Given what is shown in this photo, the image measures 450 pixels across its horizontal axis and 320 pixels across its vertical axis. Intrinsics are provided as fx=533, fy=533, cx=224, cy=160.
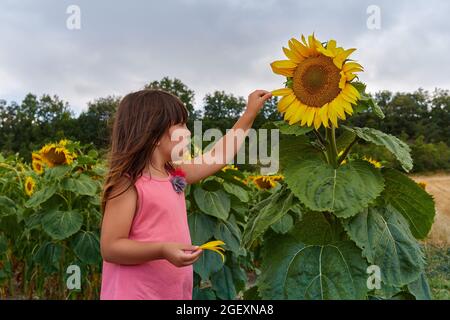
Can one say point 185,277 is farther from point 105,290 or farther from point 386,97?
point 386,97

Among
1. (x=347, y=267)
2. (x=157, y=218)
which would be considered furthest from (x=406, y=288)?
(x=157, y=218)

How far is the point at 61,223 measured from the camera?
11.5 feet

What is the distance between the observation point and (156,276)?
1.50 m

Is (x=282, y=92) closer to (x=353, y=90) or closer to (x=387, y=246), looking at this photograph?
(x=353, y=90)

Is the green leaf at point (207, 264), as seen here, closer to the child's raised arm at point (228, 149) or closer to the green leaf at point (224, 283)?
the green leaf at point (224, 283)

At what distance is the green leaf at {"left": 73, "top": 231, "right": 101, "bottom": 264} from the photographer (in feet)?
11.7

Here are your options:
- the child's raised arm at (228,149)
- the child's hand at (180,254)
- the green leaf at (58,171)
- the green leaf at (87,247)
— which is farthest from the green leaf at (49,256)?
the child's hand at (180,254)

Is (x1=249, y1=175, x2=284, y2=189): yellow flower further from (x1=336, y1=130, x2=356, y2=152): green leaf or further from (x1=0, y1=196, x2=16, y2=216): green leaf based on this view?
(x1=336, y1=130, x2=356, y2=152): green leaf


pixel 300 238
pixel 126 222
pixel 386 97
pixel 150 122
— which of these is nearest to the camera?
pixel 126 222

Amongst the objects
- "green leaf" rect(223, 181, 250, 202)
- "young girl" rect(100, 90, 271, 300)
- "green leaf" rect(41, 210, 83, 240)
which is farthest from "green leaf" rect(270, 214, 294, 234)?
"young girl" rect(100, 90, 271, 300)

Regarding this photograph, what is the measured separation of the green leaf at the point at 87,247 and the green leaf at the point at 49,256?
18 cm

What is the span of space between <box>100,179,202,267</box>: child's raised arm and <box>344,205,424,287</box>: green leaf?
512 mm
